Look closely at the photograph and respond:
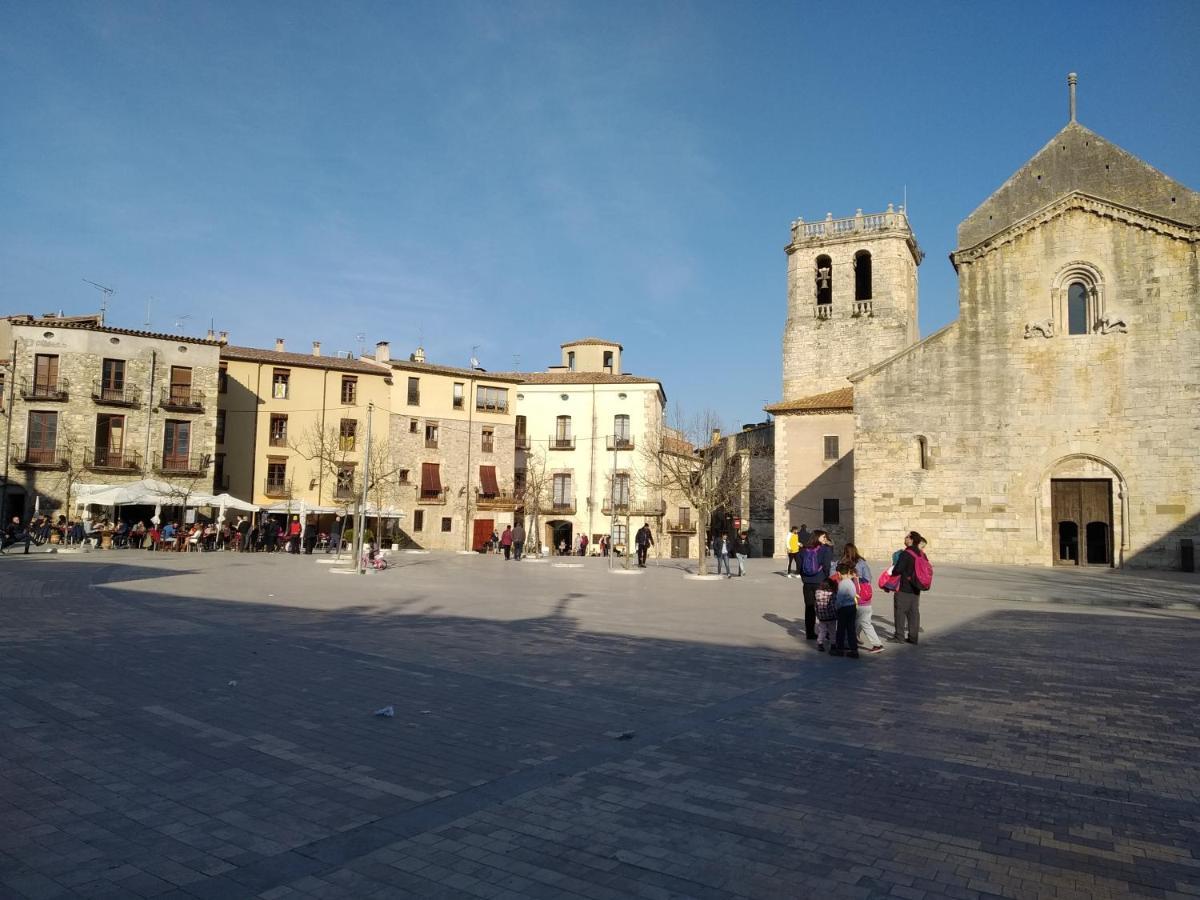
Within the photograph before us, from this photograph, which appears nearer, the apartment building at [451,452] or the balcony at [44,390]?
the balcony at [44,390]

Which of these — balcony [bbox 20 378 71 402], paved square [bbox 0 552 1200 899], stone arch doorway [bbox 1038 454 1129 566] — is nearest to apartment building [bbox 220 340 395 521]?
balcony [bbox 20 378 71 402]

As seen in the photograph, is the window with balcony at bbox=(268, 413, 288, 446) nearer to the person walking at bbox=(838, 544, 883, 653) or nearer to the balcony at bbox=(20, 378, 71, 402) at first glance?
the balcony at bbox=(20, 378, 71, 402)

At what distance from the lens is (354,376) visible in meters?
48.8

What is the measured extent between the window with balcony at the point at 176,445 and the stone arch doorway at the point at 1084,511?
38650 millimetres

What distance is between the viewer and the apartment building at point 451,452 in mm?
49156

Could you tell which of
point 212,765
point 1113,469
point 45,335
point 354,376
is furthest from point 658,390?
point 212,765

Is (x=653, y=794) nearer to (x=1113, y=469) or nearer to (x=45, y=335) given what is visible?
(x=1113, y=469)

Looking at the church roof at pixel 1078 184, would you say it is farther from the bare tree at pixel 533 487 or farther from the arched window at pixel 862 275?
the bare tree at pixel 533 487

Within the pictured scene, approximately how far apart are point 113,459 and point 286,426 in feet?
29.9

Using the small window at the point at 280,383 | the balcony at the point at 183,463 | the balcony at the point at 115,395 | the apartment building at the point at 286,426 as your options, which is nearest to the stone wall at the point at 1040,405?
the apartment building at the point at 286,426

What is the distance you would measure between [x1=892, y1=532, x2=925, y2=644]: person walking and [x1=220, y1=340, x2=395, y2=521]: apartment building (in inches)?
1390

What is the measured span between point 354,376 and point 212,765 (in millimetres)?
45074

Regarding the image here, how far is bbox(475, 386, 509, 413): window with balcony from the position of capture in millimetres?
51906

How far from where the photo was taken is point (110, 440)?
4006 cm
